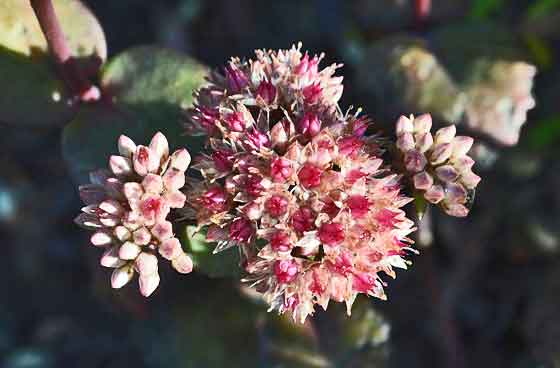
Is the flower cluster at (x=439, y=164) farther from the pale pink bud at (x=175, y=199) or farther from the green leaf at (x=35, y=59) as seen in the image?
the green leaf at (x=35, y=59)

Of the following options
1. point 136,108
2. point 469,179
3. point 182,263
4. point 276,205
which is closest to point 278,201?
point 276,205

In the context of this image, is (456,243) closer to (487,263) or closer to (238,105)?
(487,263)

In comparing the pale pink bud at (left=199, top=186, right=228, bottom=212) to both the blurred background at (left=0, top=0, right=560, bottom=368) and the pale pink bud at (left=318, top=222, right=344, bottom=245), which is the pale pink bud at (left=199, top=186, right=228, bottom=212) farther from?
the blurred background at (left=0, top=0, right=560, bottom=368)

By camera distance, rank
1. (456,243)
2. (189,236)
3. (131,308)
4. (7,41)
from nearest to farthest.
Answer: (189,236) < (7,41) < (131,308) < (456,243)

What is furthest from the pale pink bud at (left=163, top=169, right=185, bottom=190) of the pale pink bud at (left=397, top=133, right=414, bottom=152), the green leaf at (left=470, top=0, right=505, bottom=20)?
the green leaf at (left=470, top=0, right=505, bottom=20)

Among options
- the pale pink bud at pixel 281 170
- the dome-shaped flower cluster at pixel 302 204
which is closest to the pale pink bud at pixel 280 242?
the dome-shaped flower cluster at pixel 302 204

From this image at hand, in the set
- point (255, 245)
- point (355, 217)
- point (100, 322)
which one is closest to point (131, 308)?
point (100, 322)

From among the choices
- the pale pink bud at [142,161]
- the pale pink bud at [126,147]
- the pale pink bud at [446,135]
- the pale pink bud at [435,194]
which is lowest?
the pale pink bud at [142,161]

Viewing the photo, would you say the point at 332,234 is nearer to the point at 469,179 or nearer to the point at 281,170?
the point at 281,170
